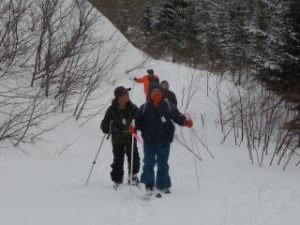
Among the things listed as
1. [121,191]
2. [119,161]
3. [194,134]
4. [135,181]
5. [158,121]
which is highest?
[158,121]

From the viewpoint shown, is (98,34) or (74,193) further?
(98,34)

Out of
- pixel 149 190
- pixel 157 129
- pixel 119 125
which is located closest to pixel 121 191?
pixel 149 190

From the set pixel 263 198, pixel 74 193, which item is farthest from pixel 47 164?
pixel 263 198

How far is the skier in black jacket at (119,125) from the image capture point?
8492 mm

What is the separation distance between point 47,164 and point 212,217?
14.2ft

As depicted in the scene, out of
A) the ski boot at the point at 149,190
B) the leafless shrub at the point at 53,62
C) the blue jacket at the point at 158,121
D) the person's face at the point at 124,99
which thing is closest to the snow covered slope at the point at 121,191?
the ski boot at the point at 149,190

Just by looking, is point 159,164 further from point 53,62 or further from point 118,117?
point 53,62

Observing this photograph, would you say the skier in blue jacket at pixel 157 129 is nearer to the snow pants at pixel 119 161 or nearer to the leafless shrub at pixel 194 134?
the snow pants at pixel 119 161

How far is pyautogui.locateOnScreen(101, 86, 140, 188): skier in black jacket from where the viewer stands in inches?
334

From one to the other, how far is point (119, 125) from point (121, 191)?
3.50ft

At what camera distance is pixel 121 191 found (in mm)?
8281

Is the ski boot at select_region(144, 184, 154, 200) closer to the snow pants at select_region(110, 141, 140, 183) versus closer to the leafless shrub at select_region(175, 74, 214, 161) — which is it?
the snow pants at select_region(110, 141, 140, 183)

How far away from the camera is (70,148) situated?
39.5 ft

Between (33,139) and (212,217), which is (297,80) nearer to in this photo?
(33,139)
